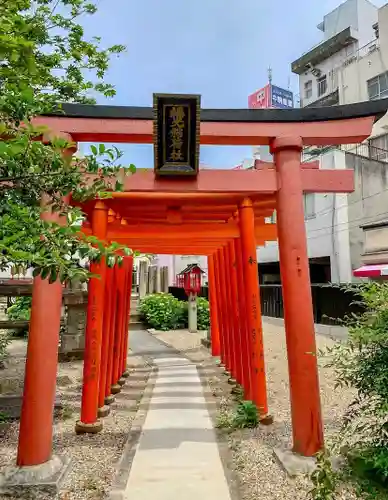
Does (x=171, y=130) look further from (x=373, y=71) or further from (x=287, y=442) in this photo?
(x=373, y=71)

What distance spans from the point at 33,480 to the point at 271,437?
117 inches

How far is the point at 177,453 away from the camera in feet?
15.4

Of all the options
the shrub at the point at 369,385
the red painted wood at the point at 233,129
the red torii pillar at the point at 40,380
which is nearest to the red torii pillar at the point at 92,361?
the red torii pillar at the point at 40,380

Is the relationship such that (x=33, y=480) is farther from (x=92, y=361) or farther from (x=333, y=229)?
(x=333, y=229)

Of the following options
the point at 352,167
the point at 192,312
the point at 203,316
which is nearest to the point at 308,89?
the point at 352,167

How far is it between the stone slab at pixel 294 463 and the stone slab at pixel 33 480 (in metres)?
2.29

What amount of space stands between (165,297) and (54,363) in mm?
16563

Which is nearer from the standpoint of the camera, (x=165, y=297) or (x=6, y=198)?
(x=6, y=198)

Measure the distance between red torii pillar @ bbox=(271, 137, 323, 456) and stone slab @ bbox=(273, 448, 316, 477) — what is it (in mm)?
86

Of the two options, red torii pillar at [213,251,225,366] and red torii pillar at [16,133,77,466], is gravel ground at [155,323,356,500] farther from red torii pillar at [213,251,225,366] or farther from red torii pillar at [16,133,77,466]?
red torii pillar at [16,133,77,466]

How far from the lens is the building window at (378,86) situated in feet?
61.1

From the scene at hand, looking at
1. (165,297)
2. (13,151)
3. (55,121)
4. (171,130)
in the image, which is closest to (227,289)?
(171,130)

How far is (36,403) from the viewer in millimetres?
4062

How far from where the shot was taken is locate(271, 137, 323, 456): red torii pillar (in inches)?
169
